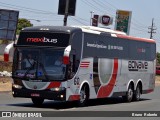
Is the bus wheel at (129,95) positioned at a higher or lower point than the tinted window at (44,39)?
lower

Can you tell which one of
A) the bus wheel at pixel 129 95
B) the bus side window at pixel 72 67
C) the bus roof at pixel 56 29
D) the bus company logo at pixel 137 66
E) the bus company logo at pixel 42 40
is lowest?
the bus wheel at pixel 129 95

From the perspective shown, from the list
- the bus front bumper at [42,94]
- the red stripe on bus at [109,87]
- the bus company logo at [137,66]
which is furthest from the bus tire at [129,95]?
the bus front bumper at [42,94]

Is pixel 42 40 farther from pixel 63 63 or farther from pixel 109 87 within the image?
pixel 109 87

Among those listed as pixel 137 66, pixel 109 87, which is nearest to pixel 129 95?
pixel 137 66

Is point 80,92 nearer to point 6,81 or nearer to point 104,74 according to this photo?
point 104,74

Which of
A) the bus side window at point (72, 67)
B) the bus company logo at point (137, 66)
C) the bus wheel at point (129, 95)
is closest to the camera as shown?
the bus side window at point (72, 67)

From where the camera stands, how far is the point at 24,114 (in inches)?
675

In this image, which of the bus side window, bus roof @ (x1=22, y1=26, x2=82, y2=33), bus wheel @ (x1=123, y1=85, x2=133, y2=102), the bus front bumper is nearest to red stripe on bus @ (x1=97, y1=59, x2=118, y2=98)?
bus wheel @ (x1=123, y1=85, x2=133, y2=102)

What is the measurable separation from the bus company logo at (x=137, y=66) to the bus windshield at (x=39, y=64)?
22.4 ft

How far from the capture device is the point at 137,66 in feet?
89.3

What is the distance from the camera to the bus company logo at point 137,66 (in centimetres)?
2643

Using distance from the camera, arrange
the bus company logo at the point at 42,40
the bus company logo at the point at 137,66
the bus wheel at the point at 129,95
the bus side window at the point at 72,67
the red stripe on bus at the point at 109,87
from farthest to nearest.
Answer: the bus wheel at the point at 129,95
the bus company logo at the point at 137,66
the red stripe on bus at the point at 109,87
the bus company logo at the point at 42,40
the bus side window at the point at 72,67

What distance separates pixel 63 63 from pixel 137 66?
8296 mm

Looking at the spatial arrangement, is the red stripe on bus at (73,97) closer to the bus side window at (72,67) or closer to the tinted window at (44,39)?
the bus side window at (72,67)
